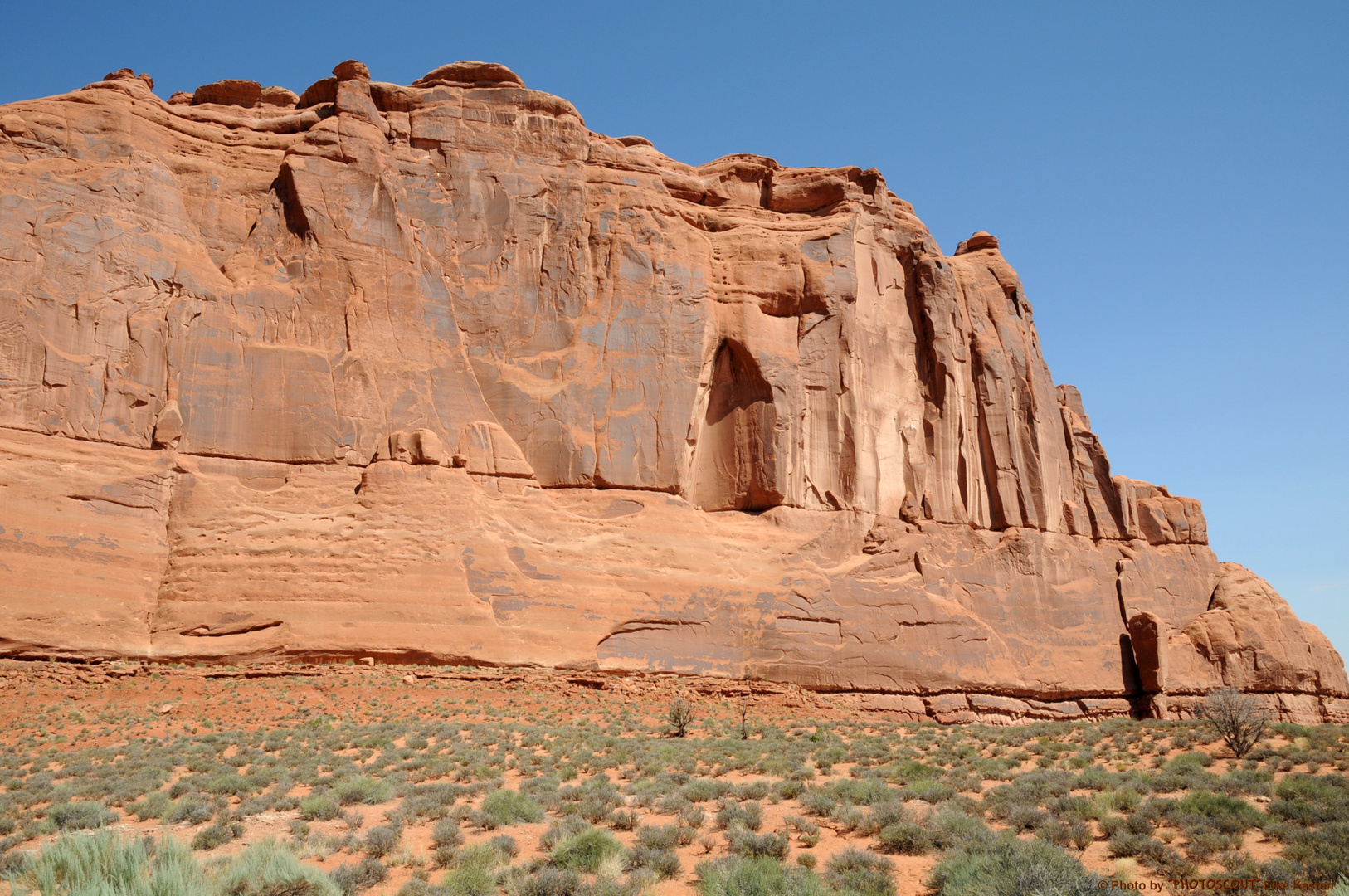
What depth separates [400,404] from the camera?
86.9 feet

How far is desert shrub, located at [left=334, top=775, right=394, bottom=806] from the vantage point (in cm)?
1313

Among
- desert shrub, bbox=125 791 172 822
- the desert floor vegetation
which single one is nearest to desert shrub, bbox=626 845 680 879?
the desert floor vegetation

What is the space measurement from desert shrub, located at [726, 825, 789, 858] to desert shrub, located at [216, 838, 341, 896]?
13.5 ft

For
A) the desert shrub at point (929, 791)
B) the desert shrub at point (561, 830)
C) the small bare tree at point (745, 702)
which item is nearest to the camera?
the desert shrub at point (561, 830)

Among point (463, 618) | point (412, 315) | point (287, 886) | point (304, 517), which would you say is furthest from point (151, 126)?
point (287, 886)

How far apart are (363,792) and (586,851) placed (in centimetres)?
446

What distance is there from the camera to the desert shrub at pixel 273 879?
348 inches

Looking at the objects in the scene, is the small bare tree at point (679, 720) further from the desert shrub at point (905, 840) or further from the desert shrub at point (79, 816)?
the desert shrub at point (79, 816)

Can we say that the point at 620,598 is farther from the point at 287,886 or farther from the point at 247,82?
the point at 247,82

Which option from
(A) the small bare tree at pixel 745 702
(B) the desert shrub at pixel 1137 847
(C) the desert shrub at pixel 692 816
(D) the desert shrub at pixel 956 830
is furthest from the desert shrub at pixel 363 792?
(A) the small bare tree at pixel 745 702

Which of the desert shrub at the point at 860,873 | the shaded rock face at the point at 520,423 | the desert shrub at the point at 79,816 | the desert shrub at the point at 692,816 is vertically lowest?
the desert shrub at the point at 860,873

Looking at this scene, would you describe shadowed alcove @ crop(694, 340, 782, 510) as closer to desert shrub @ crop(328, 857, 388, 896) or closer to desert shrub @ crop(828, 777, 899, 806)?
desert shrub @ crop(828, 777, 899, 806)

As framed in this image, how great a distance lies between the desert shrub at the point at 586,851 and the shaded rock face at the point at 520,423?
1354 cm

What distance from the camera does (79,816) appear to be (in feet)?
39.3
